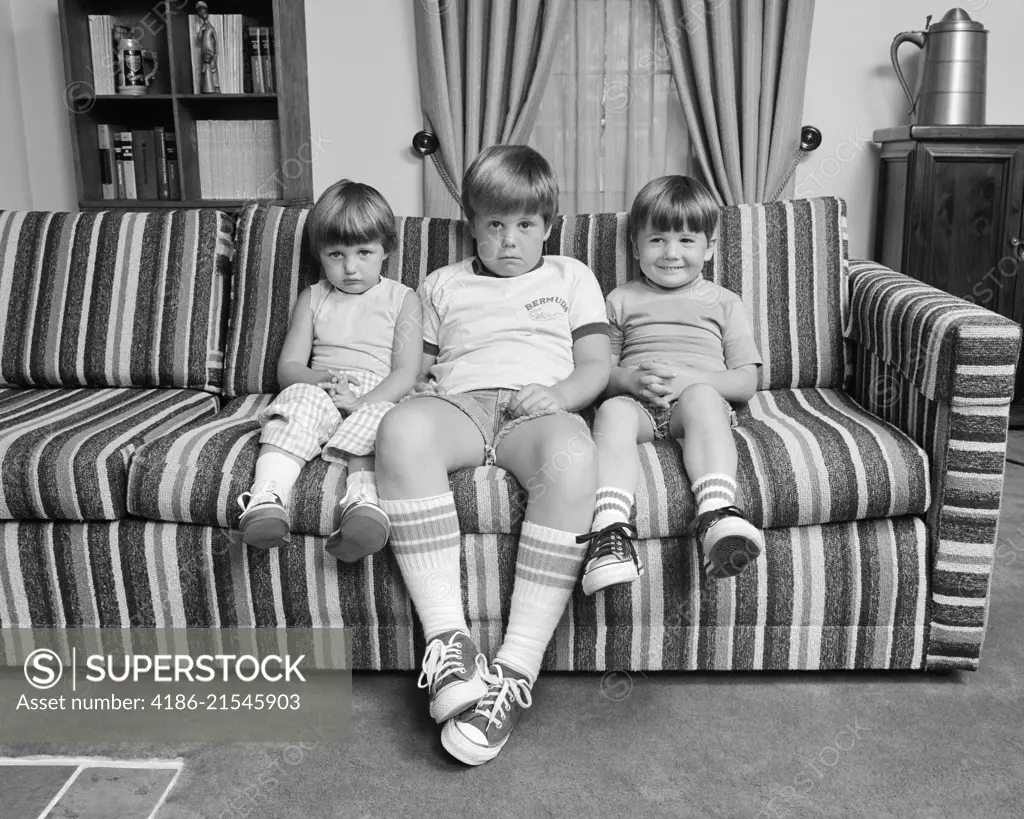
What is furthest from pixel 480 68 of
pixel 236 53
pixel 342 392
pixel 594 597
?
pixel 594 597

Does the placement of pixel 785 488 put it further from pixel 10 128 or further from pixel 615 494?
pixel 10 128

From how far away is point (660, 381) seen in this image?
64.8 inches

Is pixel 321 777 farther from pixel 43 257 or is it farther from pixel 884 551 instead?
pixel 43 257

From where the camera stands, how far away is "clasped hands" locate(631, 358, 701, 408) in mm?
1632

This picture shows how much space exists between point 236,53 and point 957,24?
6.95 ft

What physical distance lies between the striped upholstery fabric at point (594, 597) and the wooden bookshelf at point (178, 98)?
5.50 ft

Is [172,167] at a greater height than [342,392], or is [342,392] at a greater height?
[172,167]

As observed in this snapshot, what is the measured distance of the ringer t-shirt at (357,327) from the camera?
5.92 feet

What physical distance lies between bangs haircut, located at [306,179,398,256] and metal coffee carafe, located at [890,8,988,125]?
1.82 m

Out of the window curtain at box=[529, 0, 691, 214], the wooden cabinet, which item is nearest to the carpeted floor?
the wooden cabinet

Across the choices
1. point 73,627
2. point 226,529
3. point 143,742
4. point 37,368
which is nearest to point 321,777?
point 143,742

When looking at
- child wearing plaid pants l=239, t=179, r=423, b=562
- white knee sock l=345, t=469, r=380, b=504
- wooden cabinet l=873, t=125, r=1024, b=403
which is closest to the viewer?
white knee sock l=345, t=469, r=380, b=504

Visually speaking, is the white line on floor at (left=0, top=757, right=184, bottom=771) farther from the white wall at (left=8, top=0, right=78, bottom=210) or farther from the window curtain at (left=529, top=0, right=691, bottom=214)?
the white wall at (left=8, top=0, right=78, bottom=210)

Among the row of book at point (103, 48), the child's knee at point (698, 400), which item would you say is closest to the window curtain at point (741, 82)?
the child's knee at point (698, 400)
